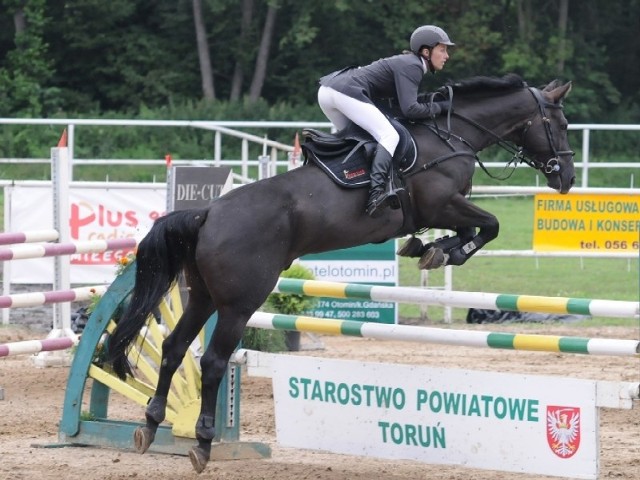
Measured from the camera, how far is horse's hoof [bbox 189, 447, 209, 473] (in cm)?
607

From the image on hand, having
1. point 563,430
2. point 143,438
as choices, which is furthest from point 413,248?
point 143,438

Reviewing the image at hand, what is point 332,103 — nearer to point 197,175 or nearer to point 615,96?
point 197,175

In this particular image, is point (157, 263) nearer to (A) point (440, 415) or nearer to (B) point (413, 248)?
(B) point (413, 248)

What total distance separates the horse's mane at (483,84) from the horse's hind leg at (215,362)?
179 centimetres

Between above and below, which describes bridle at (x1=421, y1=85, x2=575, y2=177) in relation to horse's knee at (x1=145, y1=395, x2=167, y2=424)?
above

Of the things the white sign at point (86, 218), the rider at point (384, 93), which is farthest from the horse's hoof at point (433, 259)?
the white sign at point (86, 218)

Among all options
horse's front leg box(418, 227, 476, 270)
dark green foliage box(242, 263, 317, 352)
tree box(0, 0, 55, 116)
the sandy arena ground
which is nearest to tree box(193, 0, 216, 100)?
tree box(0, 0, 55, 116)

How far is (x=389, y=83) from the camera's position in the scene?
682cm

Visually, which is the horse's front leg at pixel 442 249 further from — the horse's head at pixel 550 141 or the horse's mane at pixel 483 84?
→ the horse's mane at pixel 483 84

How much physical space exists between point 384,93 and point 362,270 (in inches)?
195

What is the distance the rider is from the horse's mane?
0.19 m

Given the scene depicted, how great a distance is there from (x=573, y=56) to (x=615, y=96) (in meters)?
1.46

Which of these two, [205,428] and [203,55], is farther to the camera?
[203,55]

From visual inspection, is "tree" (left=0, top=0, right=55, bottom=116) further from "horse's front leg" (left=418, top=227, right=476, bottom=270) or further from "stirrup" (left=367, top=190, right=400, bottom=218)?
"stirrup" (left=367, top=190, right=400, bottom=218)
